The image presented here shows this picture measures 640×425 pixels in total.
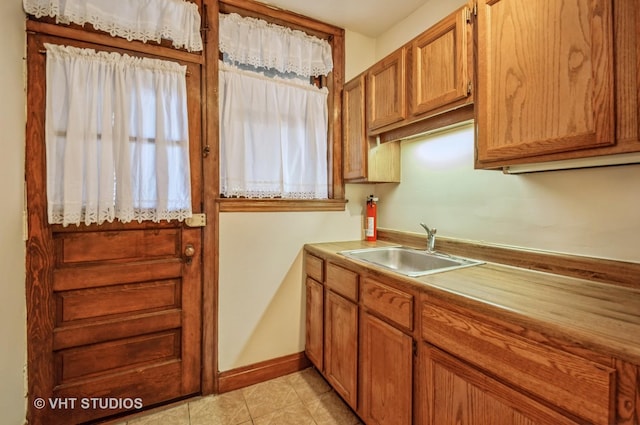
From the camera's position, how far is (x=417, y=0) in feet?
6.34

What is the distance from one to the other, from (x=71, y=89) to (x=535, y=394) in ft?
7.60

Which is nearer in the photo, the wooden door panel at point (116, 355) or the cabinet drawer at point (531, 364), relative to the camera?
the cabinet drawer at point (531, 364)

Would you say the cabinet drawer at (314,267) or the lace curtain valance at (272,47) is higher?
the lace curtain valance at (272,47)

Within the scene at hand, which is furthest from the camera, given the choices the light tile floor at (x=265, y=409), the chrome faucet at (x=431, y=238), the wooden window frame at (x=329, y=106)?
the wooden window frame at (x=329, y=106)

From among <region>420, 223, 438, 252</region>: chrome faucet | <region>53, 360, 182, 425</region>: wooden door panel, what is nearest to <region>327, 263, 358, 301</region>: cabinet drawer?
<region>420, 223, 438, 252</region>: chrome faucet

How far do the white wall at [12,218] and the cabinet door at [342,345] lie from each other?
1.54 metres

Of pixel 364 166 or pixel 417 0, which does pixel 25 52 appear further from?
pixel 417 0

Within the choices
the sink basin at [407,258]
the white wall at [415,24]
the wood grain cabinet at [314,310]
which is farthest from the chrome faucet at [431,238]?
the white wall at [415,24]

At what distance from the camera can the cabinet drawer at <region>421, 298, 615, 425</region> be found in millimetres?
701

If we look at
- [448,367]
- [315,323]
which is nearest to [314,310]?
[315,323]

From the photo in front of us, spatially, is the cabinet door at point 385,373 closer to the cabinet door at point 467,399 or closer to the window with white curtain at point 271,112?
the cabinet door at point 467,399

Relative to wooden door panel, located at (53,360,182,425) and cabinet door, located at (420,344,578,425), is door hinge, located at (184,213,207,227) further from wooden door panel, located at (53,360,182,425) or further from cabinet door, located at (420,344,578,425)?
cabinet door, located at (420,344,578,425)

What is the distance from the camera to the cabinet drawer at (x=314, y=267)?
76.0 inches

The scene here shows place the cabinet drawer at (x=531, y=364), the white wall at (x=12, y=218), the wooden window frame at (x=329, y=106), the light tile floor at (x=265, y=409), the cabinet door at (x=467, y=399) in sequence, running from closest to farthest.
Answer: the cabinet drawer at (x=531, y=364) < the cabinet door at (x=467, y=399) < the white wall at (x=12, y=218) < the light tile floor at (x=265, y=409) < the wooden window frame at (x=329, y=106)
